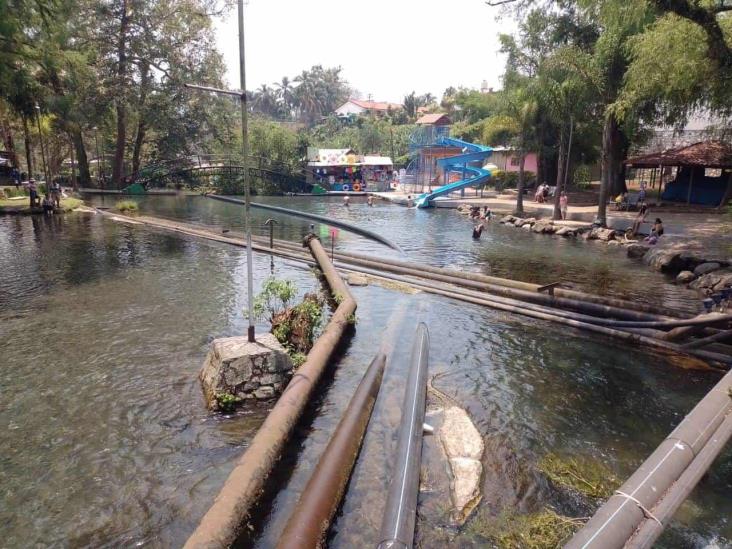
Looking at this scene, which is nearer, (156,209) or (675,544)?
(675,544)

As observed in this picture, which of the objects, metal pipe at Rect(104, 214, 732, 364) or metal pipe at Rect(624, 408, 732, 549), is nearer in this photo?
metal pipe at Rect(624, 408, 732, 549)

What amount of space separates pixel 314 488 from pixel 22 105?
32.4 metres

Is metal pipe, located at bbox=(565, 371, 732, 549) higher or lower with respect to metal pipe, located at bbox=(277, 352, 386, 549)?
higher

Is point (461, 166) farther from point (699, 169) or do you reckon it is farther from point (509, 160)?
point (699, 169)

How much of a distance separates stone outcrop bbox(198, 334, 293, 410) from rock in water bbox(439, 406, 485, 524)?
107 inches

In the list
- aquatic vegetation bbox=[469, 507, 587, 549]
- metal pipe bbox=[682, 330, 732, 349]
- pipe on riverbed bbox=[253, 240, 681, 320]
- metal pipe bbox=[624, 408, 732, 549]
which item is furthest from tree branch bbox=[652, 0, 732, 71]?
aquatic vegetation bbox=[469, 507, 587, 549]

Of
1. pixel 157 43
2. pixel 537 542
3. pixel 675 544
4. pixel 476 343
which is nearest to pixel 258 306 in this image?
pixel 476 343

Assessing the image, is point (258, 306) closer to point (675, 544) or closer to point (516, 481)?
point (516, 481)

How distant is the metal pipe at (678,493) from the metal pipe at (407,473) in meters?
1.94

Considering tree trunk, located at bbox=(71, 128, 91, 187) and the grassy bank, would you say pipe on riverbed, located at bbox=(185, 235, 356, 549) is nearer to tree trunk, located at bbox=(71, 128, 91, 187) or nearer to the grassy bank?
the grassy bank

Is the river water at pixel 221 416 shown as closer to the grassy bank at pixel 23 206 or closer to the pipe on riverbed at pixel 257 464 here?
the pipe on riverbed at pixel 257 464

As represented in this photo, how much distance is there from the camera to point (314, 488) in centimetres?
541

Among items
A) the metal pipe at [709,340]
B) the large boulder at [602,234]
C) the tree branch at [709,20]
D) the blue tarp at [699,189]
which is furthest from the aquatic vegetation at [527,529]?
the blue tarp at [699,189]

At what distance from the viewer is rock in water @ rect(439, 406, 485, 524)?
236 inches
